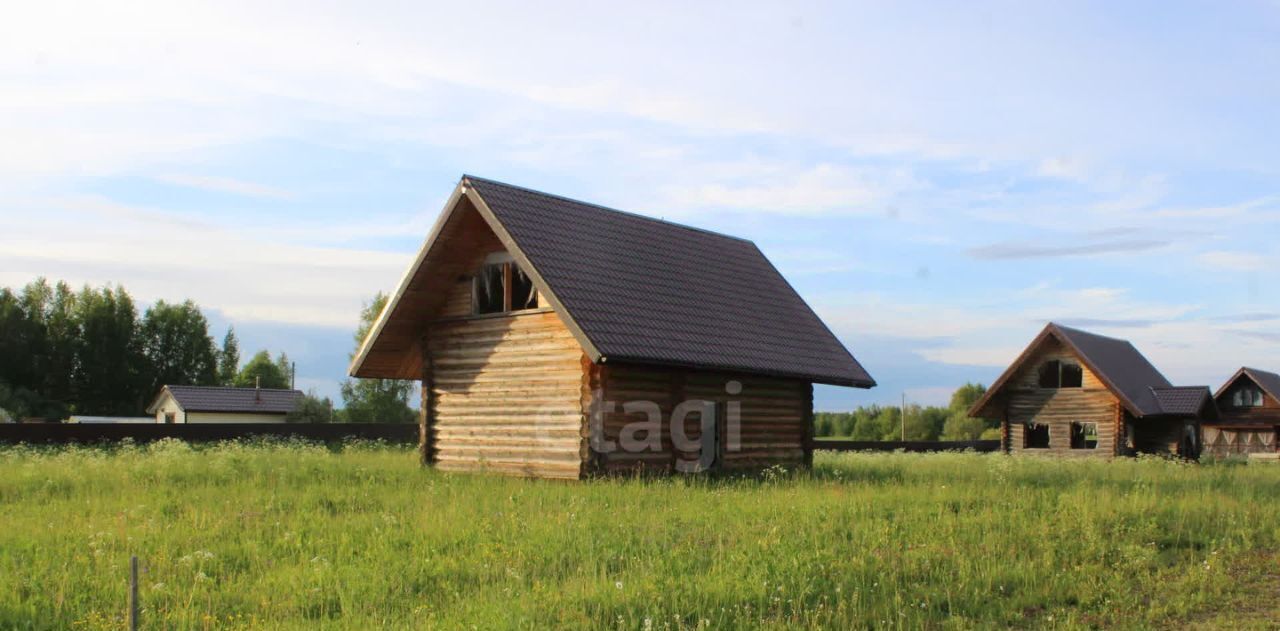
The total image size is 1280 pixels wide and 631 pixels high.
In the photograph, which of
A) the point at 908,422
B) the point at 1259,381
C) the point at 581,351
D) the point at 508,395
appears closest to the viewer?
the point at 581,351

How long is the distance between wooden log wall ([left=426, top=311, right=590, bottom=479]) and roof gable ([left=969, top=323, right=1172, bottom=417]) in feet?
81.6

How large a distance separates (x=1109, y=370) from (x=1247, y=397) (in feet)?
85.6

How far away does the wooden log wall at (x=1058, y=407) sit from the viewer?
3975 centimetres

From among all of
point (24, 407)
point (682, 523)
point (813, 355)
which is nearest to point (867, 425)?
point (24, 407)

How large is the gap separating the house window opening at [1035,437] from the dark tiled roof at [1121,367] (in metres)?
3.44

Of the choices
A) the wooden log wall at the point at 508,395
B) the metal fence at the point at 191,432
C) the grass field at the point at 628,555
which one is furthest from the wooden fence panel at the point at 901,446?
the grass field at the point at 628,555

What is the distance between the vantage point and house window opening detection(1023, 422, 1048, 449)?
42.4m

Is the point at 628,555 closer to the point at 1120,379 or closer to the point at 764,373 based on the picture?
the point at 764,373

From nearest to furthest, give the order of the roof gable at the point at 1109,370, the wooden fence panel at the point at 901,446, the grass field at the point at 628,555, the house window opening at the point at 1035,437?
the grass field at the point at 628,555 → the roof gable at the point at 1109,370 → the house window opening at the point at 1035,437 → the wooden fence panel at the point at 901,446

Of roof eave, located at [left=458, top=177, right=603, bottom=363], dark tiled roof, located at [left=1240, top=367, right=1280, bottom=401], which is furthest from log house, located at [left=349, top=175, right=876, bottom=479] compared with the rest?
dark tiled roof, located at [left=1240, top=367, right=1280, bottom=401]

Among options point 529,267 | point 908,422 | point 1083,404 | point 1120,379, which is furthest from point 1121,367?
point 908,422

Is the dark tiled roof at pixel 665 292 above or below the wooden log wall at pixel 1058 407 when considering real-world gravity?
above

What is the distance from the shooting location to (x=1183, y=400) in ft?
135

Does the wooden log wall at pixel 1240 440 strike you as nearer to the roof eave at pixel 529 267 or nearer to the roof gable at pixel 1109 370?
the roof gable at pixel 1109 370
